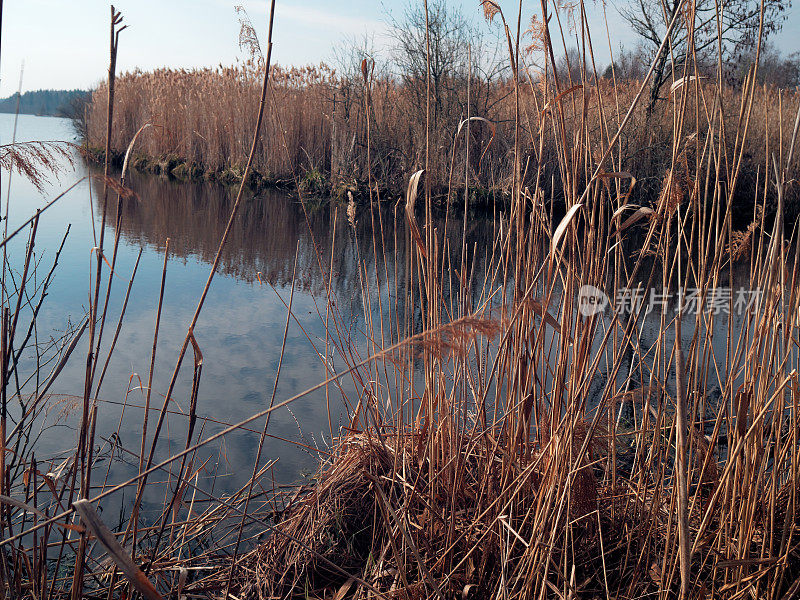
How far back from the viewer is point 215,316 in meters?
2.66

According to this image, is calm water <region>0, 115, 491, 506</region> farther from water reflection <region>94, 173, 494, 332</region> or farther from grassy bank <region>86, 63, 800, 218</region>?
grassy bank <region>86, 63, 800, 218</region>

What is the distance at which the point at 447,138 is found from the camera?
244 inches

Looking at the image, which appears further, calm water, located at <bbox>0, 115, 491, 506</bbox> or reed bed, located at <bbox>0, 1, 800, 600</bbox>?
calm water, located at <bbox>0, 115, 491, 506</bbox>

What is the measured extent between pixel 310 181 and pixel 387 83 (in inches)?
53.9

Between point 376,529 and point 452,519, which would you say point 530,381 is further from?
point 376,529

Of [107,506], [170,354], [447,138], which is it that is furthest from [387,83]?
[107,506]

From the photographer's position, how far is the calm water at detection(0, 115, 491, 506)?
1623 mm

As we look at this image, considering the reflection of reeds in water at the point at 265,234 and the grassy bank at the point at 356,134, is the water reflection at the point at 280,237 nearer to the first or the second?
the reflection of reeds in water at the point at 265,234

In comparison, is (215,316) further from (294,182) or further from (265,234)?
(294,182)
